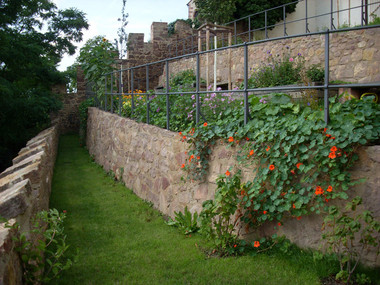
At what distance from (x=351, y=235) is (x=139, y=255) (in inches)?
85.2

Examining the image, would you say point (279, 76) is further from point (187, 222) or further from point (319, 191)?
point (319, 191)

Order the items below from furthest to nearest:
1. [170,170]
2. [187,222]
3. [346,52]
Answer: [346,52] < [170,170] < [187,222]

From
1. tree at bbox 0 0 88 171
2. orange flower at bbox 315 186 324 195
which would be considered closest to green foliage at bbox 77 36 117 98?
tree at bbox 0 0 88 171

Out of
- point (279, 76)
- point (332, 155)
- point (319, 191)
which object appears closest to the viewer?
point (332, 155)

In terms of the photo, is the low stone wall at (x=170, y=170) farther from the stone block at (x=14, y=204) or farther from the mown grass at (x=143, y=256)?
the stone block at (x=14, y=204)

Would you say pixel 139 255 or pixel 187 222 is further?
pixel 187 222

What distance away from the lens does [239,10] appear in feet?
51.8

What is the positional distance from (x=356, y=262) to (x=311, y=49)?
7.00 metres

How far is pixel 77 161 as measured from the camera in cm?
1041

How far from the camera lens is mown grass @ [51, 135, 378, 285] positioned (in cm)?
342

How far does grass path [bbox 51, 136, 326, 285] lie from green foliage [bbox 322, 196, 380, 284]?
0.28 meters

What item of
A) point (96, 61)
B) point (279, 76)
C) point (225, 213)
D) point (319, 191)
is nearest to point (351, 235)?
point (319, 191)

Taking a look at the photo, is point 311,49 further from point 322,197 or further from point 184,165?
point 322,197

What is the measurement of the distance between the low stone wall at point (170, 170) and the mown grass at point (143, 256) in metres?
0.22
